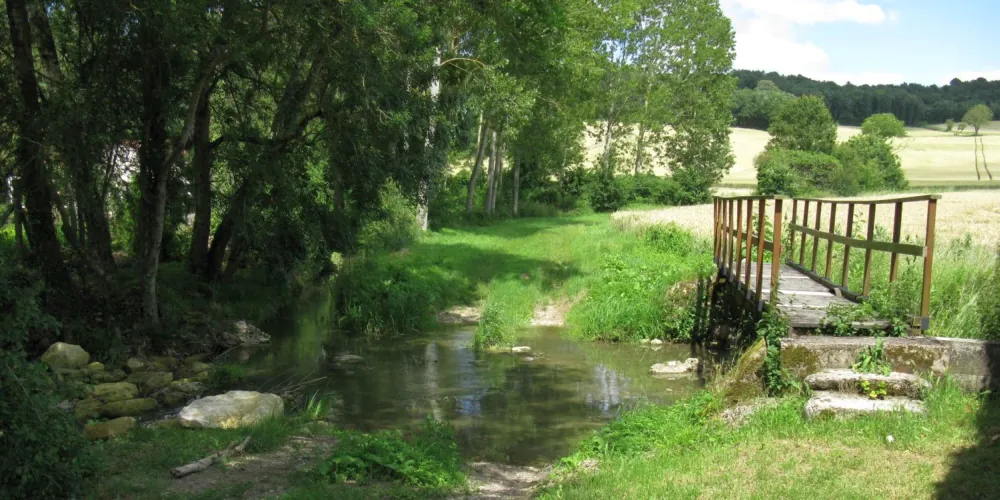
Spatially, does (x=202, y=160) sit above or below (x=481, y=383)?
above

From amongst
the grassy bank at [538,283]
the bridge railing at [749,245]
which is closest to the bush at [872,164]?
the grassy bank at [538,283]

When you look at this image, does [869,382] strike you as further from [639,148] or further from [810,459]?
[639,148]

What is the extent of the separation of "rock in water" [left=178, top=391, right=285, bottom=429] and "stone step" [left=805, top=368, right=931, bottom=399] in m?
6.49

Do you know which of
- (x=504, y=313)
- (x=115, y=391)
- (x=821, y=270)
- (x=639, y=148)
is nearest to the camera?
(x=115, y=391)

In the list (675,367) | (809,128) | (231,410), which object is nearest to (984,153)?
(809,128)

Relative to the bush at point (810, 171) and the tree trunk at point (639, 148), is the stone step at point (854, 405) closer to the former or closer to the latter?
the bush at point (810, 171)

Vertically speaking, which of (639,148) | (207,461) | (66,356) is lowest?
(66,356)

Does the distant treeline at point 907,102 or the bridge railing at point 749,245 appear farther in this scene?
the distant treeline at point 907,102

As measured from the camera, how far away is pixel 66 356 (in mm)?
13195

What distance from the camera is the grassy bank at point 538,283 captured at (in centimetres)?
1781

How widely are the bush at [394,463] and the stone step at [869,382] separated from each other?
3.83 m

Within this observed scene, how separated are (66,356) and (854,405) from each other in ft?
39.5

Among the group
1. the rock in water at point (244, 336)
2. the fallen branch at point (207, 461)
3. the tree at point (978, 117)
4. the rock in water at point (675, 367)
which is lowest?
the rock in water at point (244, 336)

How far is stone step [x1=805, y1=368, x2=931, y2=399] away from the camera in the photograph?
7.85 m
